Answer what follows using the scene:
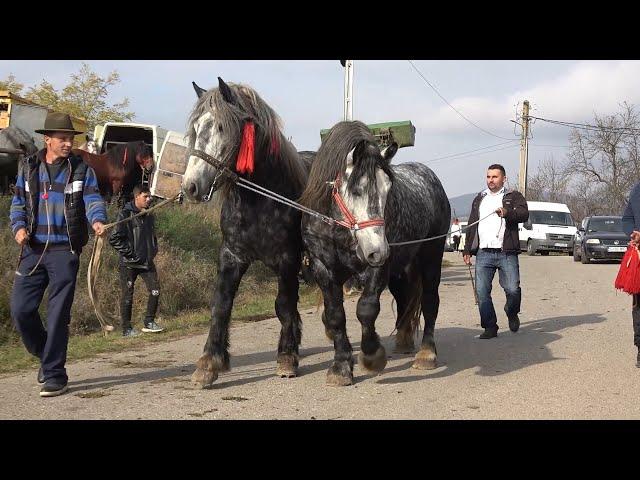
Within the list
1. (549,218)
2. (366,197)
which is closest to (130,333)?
(366,197)

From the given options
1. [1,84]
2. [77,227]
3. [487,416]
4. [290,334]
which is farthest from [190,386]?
[1,84]

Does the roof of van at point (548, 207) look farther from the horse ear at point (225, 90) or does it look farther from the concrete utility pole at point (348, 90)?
the horse ear at point (225, 90)

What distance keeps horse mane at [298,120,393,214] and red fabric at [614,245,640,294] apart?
2.70m

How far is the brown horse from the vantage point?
32.1 ft

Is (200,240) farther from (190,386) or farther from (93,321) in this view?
(190,386)

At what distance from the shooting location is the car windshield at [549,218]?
111 feet

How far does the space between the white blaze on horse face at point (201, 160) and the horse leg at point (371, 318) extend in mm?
1583

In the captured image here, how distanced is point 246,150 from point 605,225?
23355 millimetres

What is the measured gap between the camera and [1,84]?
31906 mm

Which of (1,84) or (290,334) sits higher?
(1,84)

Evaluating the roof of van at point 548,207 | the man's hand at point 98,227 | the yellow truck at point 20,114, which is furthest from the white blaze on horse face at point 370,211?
the roof of van at point 548,207

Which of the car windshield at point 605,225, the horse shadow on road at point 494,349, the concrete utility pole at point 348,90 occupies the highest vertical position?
the concrete utility pole at point 348,90

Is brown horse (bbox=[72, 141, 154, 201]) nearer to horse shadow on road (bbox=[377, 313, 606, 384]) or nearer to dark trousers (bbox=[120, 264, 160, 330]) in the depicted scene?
dark trousers (bbox=[120, 264, 160, 330])

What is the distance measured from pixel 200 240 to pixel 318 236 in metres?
10.1
